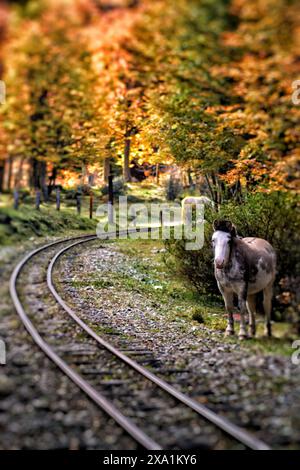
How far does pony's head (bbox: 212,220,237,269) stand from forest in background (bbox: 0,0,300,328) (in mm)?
1879

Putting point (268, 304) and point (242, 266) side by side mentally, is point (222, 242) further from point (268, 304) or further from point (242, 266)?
point (268, 304)

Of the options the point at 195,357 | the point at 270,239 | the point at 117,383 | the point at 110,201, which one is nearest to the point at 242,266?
the point at 195,357

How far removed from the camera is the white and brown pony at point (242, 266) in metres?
9.37

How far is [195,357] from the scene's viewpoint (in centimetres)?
992

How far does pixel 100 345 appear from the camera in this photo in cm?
966

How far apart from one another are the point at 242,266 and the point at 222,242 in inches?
26.3

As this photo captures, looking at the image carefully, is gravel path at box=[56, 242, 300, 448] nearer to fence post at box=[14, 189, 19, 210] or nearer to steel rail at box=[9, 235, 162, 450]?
steel rail at box=[9, 235, 162, 450]

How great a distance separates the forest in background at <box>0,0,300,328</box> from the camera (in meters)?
7.71

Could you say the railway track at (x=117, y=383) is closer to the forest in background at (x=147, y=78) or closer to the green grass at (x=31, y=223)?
the green grass at (x=31, y=223)

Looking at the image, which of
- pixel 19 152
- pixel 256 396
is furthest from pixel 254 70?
pixel 256 396

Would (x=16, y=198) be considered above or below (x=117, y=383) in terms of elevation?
above

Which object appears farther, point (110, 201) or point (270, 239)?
point (110, 201)

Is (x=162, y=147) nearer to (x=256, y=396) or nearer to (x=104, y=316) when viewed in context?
(x=104, y=316)
